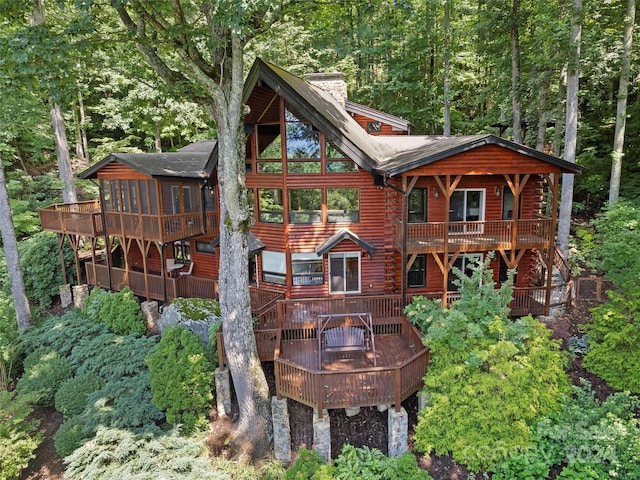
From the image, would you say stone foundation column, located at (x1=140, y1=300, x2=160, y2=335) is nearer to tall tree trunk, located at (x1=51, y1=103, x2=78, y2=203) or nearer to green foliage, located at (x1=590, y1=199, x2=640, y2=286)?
tall tree trunk, located at (x1=51, y1=103, x2=78, y2=203)

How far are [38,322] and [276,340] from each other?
37.8 feet

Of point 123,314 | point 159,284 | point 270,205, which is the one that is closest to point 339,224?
point 270,205

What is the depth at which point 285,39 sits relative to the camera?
22.9 meters

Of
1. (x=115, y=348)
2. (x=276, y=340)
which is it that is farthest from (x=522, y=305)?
(x=115, y=348)

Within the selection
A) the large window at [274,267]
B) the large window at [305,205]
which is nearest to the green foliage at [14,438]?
the large window at [274,267]

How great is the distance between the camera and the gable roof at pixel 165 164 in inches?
532

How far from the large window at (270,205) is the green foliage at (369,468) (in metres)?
7.77

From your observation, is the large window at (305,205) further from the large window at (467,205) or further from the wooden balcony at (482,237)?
the large window at (467,205)

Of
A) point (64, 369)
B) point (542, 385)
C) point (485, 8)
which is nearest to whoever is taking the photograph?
point (542, 385)

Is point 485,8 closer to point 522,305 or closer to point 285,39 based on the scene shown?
point 285,39

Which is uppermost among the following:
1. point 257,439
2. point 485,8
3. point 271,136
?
point 485,8

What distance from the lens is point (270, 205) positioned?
43.9 feet

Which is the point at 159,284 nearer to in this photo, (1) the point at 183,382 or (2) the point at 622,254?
(1) the point at 183,382

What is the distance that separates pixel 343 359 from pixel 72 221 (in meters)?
13.2
